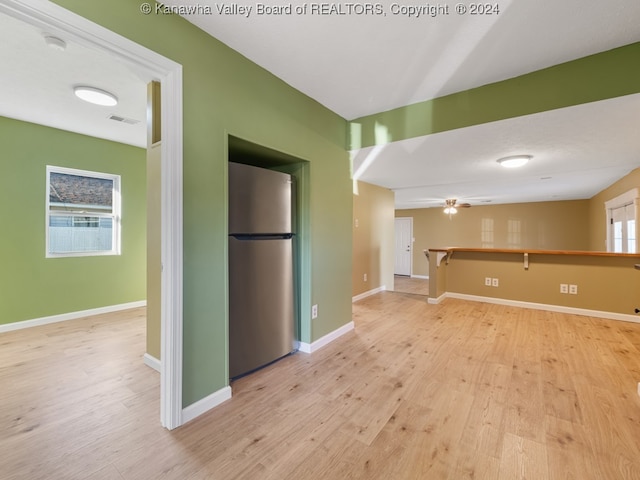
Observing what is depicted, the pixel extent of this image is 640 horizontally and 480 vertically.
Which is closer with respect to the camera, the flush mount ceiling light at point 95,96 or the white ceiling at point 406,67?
the white ceiling at point 406,67

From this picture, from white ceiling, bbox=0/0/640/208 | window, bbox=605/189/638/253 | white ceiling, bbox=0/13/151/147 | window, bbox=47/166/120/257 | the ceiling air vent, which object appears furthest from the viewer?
window, bbox=605/189/638/253

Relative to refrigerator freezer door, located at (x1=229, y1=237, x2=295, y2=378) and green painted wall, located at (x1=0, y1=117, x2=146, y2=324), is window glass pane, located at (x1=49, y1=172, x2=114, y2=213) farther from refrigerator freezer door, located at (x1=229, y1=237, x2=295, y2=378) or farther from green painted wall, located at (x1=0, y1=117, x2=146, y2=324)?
refrigerator freezer door, located at (x1=229, y1=237, x2=295, y2=378)

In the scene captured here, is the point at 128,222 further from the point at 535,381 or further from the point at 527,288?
the point at 527,288

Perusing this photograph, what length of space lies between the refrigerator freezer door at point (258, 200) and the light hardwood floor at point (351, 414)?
1235 mm

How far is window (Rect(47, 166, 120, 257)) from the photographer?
12.0 feet

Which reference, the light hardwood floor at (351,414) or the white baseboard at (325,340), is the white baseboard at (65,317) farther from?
the white baseboard at (325,340)

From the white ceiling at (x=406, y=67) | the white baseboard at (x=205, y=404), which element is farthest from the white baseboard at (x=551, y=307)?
the white baseboard at (x=205, y=404)

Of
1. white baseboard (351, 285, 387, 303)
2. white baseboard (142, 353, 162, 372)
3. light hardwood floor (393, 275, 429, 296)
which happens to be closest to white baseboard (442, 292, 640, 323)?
light hardwood floor (393, 275, 429, 296)

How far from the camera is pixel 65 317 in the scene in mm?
3688

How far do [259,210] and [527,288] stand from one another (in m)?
4.45

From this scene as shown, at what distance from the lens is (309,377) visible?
7.57 ft

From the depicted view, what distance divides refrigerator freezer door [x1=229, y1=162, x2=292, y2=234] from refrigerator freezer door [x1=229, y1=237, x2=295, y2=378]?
0.39ft

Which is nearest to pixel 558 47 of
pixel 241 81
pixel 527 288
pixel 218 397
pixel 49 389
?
pixel 241 81

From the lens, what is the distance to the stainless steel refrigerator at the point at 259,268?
2182 millimetres
